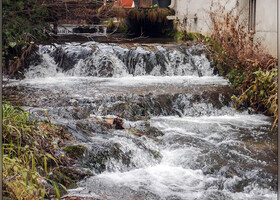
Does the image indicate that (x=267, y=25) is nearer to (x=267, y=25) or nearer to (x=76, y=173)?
(x=267, y=25)

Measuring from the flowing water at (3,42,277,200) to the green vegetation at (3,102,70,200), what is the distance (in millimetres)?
316

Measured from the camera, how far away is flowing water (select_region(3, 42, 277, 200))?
4191mm

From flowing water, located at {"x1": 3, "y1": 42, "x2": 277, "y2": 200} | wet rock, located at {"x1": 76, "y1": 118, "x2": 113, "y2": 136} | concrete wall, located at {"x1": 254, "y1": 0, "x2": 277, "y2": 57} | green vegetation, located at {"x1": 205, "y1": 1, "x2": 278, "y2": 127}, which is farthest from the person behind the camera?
concrete wall, located at {"x1": 254, "y1": 0, "x2": 277, "y2": 57}

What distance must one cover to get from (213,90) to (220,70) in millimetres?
1998

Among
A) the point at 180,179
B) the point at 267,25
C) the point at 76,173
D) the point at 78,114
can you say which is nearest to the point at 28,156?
the point at 76,173

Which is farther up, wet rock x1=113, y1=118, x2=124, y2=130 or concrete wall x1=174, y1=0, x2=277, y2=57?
concrete wall x1=174, y1=0, x2=277, y2=57

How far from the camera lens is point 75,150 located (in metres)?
4.49

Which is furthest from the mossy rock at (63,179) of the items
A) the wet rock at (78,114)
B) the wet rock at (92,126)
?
the wet rock at (78,114)

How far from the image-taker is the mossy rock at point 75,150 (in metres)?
4.41

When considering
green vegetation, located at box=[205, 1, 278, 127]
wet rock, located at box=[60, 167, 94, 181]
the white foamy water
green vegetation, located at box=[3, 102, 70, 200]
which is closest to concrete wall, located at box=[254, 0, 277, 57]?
green vegetation, located at box=[205, 1, 278, 127]

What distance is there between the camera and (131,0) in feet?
61.2

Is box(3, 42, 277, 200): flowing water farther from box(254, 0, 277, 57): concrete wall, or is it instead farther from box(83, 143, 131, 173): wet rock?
box(254, 0, 277, 57): concrete wall

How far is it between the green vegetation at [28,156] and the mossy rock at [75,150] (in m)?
0.11

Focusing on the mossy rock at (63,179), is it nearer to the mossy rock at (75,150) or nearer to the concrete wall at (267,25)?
the mossy rock at (75,150)
